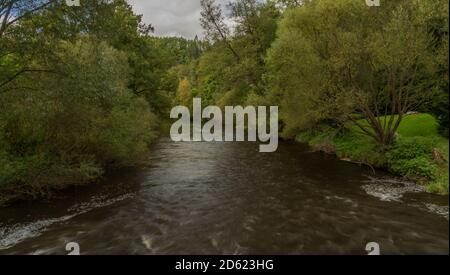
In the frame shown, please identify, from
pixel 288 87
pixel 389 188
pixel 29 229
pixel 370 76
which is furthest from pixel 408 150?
pixel 29 229

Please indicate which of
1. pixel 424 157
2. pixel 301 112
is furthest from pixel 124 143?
pixel 424 157

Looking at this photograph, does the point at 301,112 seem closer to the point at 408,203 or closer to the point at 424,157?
the point at 424,157

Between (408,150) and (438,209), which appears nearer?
(438,209)

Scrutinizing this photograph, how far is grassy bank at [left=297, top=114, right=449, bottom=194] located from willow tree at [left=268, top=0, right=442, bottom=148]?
1.16 meters

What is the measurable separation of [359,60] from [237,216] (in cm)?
1234

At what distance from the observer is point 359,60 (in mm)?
18922

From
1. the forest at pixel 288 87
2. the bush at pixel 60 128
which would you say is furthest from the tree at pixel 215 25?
the bush at pixel 60 128

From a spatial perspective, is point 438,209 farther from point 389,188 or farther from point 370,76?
point 370,76

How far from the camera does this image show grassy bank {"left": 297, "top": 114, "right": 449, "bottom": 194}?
48.8 feet

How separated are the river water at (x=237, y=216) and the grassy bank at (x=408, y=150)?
0.91 meters

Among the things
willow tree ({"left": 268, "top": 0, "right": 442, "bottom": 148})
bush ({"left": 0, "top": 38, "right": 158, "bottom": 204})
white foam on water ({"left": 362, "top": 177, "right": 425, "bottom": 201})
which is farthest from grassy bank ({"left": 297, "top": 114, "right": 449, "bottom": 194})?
bush ({"left": 0, "top": 38, "right": 158, "bottom": 204})

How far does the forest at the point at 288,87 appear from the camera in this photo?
13.3 meters

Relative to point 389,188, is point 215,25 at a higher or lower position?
higher
